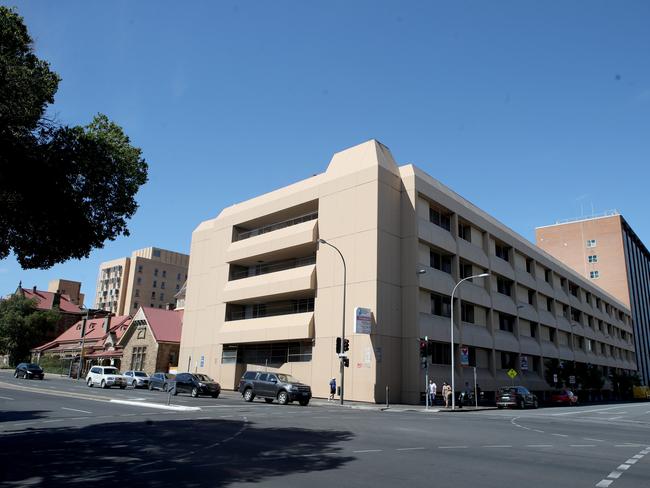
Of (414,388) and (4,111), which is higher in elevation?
(4,111)

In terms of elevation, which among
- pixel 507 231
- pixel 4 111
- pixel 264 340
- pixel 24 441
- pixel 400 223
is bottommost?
pixel 24 441

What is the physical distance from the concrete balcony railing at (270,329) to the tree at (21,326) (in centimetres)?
4832

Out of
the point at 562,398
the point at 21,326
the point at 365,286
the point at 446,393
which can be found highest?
the point at 365,286

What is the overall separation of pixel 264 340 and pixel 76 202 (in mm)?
28312

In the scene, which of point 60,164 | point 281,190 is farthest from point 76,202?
point 281,190

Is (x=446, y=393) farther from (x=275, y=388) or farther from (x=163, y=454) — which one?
(x=163, y=454)

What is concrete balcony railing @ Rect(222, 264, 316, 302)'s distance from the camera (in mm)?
37969

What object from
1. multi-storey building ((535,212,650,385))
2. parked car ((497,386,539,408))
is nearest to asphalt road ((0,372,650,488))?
parked car ((497,386,539,408))

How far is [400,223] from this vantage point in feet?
122

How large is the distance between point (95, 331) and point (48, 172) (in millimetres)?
65834

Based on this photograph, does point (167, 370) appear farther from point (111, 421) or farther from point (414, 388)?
point (111, 421)

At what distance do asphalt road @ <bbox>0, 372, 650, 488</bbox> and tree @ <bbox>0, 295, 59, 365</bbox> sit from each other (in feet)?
226

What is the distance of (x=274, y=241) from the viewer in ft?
136

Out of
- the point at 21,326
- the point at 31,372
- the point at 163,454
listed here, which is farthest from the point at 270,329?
the point at 21,326
